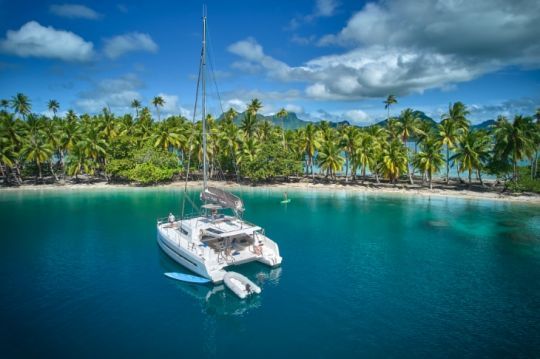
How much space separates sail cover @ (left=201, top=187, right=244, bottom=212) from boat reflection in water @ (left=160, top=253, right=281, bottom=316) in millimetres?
4808

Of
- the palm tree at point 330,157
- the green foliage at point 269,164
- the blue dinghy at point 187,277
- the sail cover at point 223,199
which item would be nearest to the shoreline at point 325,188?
the green foliage at point 269,164

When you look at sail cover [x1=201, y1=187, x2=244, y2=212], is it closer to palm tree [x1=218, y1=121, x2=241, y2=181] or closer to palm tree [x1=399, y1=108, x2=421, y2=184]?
palm tree [x1=218, y1=121, x2=241, y2=181]

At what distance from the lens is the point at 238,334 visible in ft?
56.5

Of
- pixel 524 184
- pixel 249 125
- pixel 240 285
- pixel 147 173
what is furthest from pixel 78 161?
pixel 524 184

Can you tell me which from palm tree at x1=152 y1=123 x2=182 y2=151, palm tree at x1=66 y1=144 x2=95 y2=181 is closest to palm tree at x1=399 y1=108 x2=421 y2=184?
palm tree at x1=152 y1=123 x2=182 y2=151

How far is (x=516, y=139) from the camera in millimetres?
51094

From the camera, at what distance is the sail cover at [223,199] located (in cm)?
2672

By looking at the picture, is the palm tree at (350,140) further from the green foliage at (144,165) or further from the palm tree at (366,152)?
the green foliage at (144,165)

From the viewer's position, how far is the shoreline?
177 ft

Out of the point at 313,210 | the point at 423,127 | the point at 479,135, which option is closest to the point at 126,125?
the point at 313,210

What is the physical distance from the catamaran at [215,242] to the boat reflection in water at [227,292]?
61cm

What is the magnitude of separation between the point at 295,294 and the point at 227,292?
176 inches

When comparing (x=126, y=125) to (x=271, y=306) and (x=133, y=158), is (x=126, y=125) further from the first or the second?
(x=271, y=306)

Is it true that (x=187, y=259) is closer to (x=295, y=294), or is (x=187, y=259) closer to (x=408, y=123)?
(x=295, y=294)
